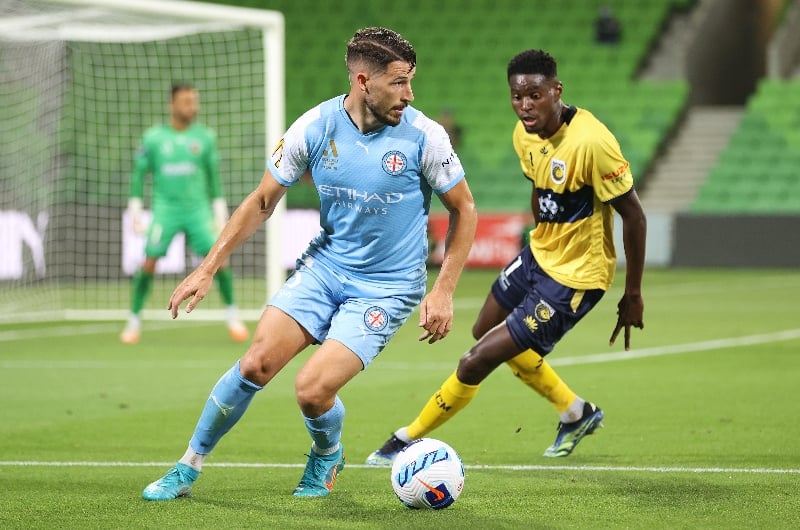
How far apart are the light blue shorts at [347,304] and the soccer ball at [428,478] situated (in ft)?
1.51

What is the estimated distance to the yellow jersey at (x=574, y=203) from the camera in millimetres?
6652

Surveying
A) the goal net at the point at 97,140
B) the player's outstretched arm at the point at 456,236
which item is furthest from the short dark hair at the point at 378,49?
the goal net at the point at 97,140

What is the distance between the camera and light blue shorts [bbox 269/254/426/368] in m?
5.72

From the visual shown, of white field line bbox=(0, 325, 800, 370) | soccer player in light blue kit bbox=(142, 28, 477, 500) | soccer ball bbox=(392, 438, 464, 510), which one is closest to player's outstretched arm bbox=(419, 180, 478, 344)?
soccer player in light blue kit bbox=(142, 28, 477, 500)

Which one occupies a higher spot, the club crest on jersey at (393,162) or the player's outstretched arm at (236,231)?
the club crest on jersey at (393,162)

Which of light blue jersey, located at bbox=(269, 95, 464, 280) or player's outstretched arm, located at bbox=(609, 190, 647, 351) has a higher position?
light blue jersey, located at bbox=(269, 95, 464, 280)

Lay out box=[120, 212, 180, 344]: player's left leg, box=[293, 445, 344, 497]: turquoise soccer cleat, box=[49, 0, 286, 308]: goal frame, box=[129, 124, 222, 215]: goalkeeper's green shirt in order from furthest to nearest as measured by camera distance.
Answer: box=[49, 0, 286, 308]: goal frame → box=[129, 124, 222, 215]: goalkeeper's green shirt → box=[120, 212, 180, 344]: player's left leg → box=[293, 445, 344, 497]: turquoise soccer cleat

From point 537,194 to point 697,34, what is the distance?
22429 mm

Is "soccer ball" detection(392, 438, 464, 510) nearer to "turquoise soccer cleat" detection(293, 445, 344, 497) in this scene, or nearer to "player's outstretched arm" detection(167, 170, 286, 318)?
"turquoise soccer cleat" detection(293, 445, 344, 497)

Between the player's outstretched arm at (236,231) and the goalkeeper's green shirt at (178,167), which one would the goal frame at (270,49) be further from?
the player's outstretched arm at (236,231)

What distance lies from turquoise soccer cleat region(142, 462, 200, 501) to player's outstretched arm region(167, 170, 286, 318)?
0.71 meters

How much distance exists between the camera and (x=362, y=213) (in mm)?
5750

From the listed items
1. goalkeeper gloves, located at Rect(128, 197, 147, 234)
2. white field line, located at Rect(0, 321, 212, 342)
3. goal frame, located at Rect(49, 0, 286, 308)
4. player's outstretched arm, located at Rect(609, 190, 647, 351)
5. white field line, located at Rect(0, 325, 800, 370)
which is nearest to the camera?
player's outstretched arm, located at Rect(609, 190, 647, 351)

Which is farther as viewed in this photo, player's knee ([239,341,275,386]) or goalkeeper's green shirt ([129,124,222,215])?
goalkeeper's green shirt ([129,124,222,215])
